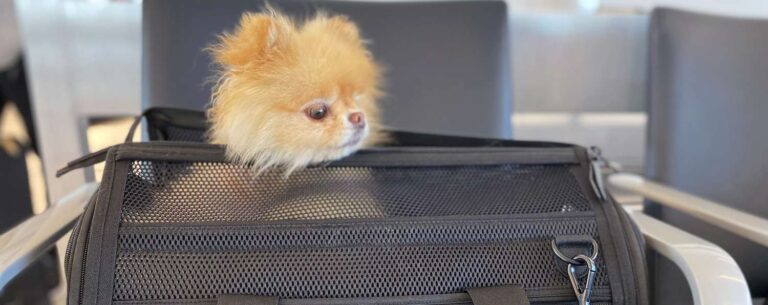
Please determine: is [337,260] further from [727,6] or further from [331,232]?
[727,6]

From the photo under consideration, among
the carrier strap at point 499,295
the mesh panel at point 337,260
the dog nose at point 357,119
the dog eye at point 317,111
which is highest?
the dog eye at point 317,111

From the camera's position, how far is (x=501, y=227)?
0.54 metres

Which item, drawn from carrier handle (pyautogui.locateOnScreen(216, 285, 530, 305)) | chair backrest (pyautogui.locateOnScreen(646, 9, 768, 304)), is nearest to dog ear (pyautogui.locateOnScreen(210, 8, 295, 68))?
carrier handle (pyautogui.locateOnScreen(216, 285, 530, 305))

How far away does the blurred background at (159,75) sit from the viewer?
819mm

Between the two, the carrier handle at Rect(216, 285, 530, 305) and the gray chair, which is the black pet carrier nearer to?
the carrier handle at Rect(216, 285, 530, 305)

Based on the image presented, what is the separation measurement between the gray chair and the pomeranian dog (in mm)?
576

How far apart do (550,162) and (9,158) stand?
935 millimetres

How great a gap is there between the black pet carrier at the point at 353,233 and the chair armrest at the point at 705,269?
4 centimetres

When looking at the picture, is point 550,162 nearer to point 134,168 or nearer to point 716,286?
point 716,286

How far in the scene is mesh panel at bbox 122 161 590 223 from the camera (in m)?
0.51

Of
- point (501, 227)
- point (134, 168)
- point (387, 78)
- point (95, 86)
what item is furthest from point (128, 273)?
point (95, 86)

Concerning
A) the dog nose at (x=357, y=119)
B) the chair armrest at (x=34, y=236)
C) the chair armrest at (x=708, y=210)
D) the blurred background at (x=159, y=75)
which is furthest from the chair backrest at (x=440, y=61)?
the chair armrest at (x=34, y=236)

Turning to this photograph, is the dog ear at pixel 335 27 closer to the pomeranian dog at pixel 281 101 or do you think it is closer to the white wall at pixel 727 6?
the pomeranian dog at pixel 281 101

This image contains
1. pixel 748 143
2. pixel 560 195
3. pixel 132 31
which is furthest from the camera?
pixel 132 31
